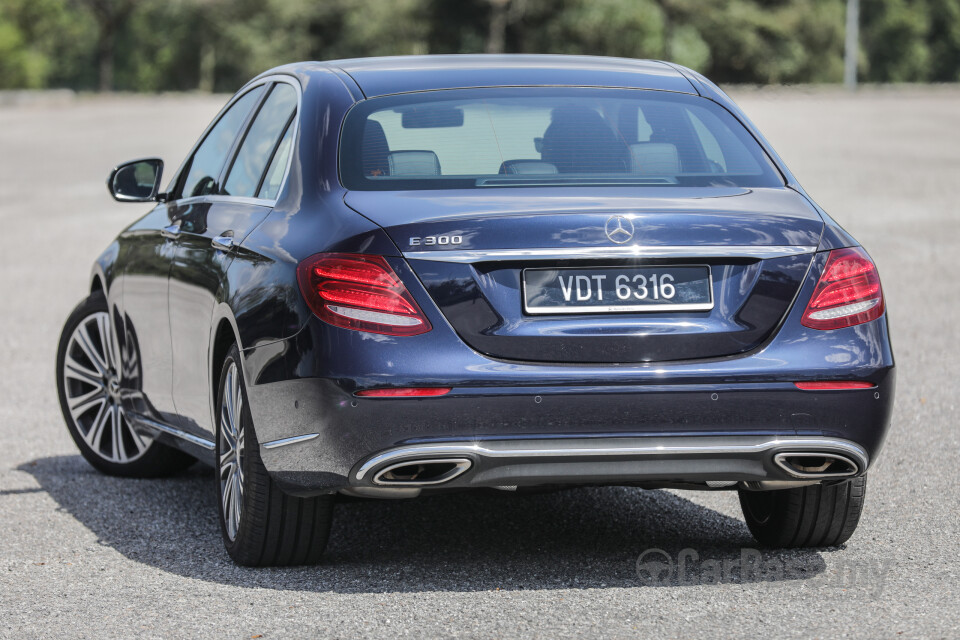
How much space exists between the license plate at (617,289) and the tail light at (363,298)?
0.35m

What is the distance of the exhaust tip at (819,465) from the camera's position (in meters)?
4.76

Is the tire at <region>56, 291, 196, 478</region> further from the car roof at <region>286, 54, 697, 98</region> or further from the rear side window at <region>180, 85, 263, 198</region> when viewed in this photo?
the car roof at <region>286, 54, 697, 98</region>

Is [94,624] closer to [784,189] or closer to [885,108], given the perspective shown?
[784,189]

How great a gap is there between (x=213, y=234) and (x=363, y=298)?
1.32 metres

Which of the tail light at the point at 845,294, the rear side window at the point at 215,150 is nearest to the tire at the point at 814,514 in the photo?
the tail light at the point at 845,294

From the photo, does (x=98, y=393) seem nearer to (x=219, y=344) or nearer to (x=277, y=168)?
(x=219, y=344)

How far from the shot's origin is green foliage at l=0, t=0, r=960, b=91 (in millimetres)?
78062

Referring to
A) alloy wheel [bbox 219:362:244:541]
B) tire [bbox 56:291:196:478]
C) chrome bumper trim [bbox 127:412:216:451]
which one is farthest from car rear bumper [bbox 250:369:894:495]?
tire [bbox 56:291:196:478]

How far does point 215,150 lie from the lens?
649cm

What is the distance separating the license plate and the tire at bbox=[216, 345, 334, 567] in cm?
106

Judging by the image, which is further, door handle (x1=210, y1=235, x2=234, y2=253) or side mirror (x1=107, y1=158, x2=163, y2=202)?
side mirror (x1=107, y1=158, x2=163, y2=202)

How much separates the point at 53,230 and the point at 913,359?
14.4m

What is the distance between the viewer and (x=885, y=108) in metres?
45.6

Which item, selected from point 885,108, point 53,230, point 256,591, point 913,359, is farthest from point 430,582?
point 885,108
